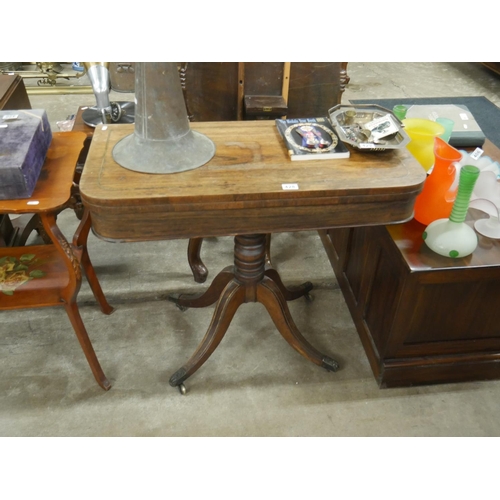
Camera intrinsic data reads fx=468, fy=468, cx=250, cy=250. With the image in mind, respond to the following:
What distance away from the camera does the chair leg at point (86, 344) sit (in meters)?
1.52

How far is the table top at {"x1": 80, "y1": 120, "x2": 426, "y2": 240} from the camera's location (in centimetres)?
109

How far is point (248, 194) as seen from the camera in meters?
1.10

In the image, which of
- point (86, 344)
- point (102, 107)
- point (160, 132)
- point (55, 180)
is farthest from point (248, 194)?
point (102, 107)

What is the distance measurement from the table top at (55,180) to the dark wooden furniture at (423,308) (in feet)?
3.31

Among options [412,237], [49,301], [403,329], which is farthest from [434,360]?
[49,301]

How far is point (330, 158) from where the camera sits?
4.07 feet

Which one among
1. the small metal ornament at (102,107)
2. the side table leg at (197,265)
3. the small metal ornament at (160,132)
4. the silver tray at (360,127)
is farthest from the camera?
the side table leg at (197,265)

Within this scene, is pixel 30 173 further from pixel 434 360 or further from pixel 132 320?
pixel 434 360

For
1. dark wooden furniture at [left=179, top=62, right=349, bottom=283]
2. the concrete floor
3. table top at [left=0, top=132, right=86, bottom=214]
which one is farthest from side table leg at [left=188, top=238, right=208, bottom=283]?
table top at [left=0, top=132, right=86, bottom=214]

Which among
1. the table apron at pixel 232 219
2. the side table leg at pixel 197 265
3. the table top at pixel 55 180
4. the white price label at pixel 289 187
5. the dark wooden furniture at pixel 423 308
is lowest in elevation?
the side table leg at pixel 197 265

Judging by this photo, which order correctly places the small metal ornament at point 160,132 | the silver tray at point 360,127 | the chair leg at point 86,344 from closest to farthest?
the small metal ornament at point 160,132, the silver tray at point 360,127, the chair leg at point 86,344

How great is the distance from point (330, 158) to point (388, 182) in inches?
6.9

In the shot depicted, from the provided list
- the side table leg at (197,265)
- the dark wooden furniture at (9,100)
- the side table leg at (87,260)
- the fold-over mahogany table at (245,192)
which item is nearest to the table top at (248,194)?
the fold-over mahogany table at (245,192)

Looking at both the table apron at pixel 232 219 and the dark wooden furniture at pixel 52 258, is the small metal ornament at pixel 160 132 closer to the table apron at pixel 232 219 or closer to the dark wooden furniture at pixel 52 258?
the table apron at pixel 232 219
